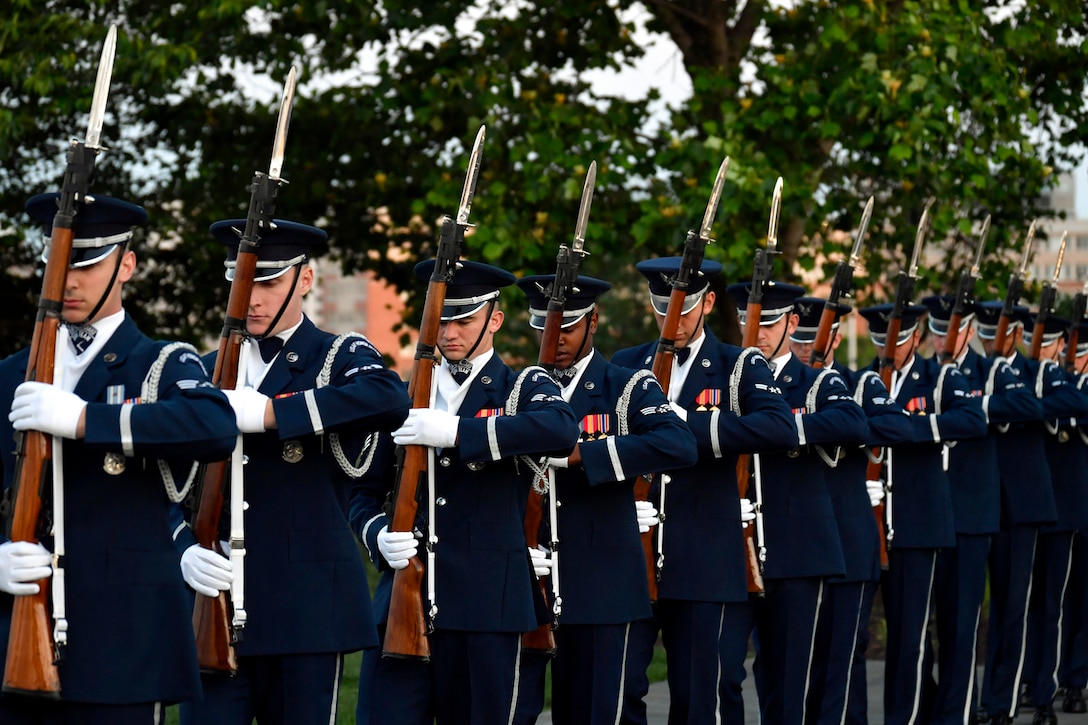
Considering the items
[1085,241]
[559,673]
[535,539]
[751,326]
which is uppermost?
[1085,241]

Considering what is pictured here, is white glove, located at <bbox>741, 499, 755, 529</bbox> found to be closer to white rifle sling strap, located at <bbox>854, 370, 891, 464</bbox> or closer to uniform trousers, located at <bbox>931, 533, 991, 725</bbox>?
white rifle sling strap, located at <bbox>854, 370, 891, 464</bbox>

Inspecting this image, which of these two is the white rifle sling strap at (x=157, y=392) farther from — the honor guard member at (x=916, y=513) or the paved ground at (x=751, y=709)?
the honor guard member at (x=916, y=513)

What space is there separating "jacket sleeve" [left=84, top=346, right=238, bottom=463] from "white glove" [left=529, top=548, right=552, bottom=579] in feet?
5.93

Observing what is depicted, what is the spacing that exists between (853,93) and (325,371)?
24.7 ft

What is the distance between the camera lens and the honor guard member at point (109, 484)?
4148mm

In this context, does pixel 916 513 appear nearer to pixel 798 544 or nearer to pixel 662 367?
pixel 798 544

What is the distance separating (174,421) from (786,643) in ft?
13.1

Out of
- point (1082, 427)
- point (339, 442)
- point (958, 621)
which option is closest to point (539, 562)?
point (339, 442)

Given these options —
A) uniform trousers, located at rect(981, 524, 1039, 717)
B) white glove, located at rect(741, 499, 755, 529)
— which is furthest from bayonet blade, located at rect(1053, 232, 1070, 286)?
white glove, located at rect(741, 499, 755, 529)

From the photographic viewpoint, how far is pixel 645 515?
6.70 meters

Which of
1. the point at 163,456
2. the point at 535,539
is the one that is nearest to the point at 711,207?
the point at 535,539

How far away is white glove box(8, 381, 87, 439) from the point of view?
13.3 ft

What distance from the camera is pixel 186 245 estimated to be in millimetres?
14211

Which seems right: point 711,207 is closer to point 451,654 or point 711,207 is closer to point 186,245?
point 451,654
